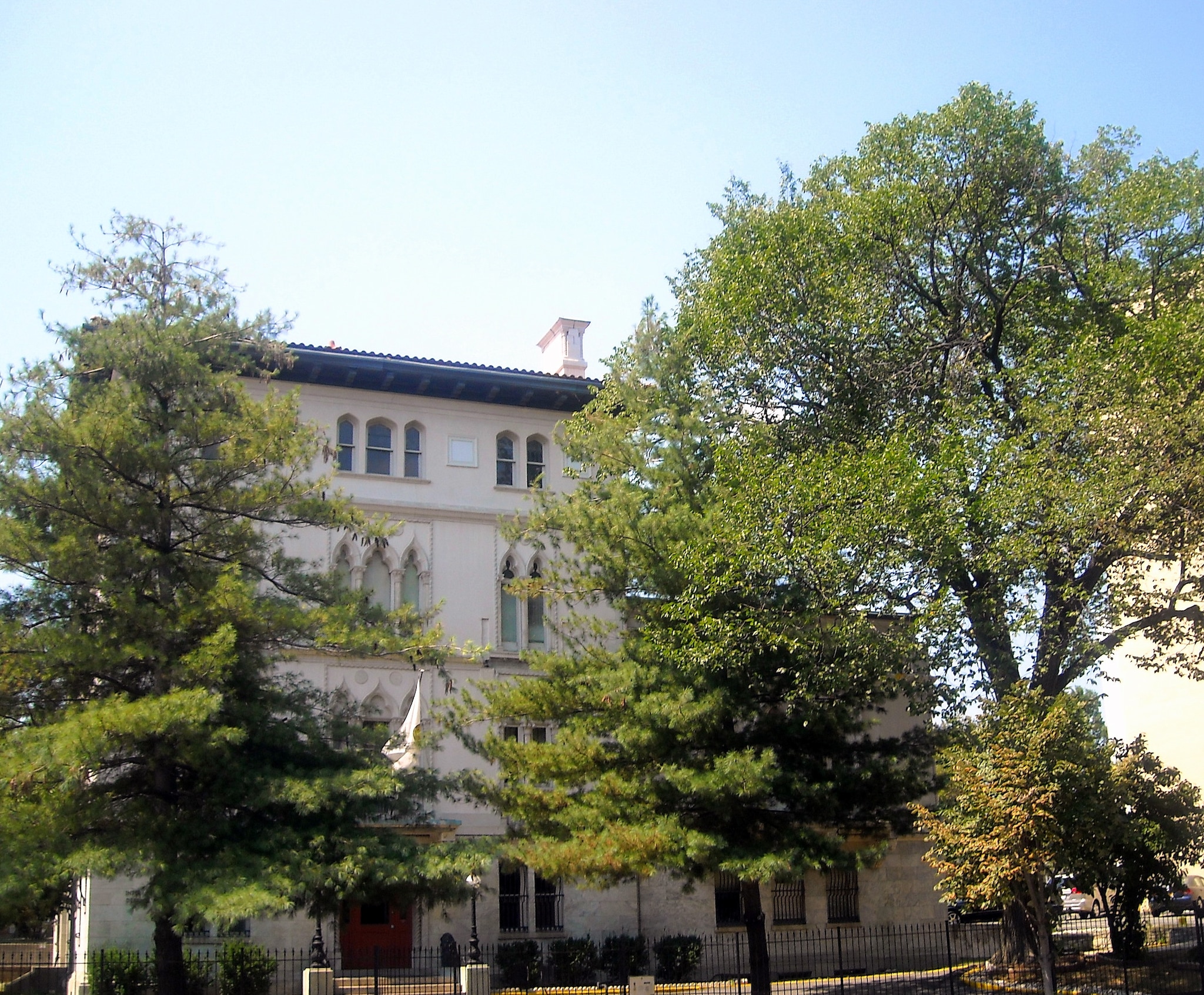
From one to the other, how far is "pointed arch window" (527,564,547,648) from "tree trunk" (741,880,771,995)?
28.3 feet

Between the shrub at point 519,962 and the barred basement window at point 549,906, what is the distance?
70cm

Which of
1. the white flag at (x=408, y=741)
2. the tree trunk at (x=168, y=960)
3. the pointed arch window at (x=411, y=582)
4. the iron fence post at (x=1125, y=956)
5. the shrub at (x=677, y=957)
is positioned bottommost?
the shrub at (x=677, y=957)

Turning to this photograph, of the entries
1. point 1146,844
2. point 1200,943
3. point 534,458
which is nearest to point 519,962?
point 534,458

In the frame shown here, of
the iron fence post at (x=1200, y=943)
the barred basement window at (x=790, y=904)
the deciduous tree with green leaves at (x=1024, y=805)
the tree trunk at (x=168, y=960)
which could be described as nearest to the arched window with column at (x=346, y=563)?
the tree trunk at (x=168, y=960)

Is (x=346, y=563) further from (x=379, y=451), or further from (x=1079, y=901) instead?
(x=1079, y=901)

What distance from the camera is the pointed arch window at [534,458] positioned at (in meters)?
28.9

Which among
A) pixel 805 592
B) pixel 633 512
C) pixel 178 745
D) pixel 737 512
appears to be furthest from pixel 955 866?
pixel 178 745

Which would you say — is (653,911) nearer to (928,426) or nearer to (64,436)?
(928,426)

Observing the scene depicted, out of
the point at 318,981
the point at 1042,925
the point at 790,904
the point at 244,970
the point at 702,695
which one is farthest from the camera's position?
the point at 790,904

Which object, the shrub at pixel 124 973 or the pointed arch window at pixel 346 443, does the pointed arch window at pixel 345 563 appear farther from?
the shrub at pixel 124 973

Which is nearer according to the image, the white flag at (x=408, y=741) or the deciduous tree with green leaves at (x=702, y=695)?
the white flag at (x=408, y=741)

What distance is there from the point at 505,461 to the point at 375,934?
433 inches

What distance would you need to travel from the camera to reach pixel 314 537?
1039 inches

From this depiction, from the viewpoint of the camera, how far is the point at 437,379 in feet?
91.1
